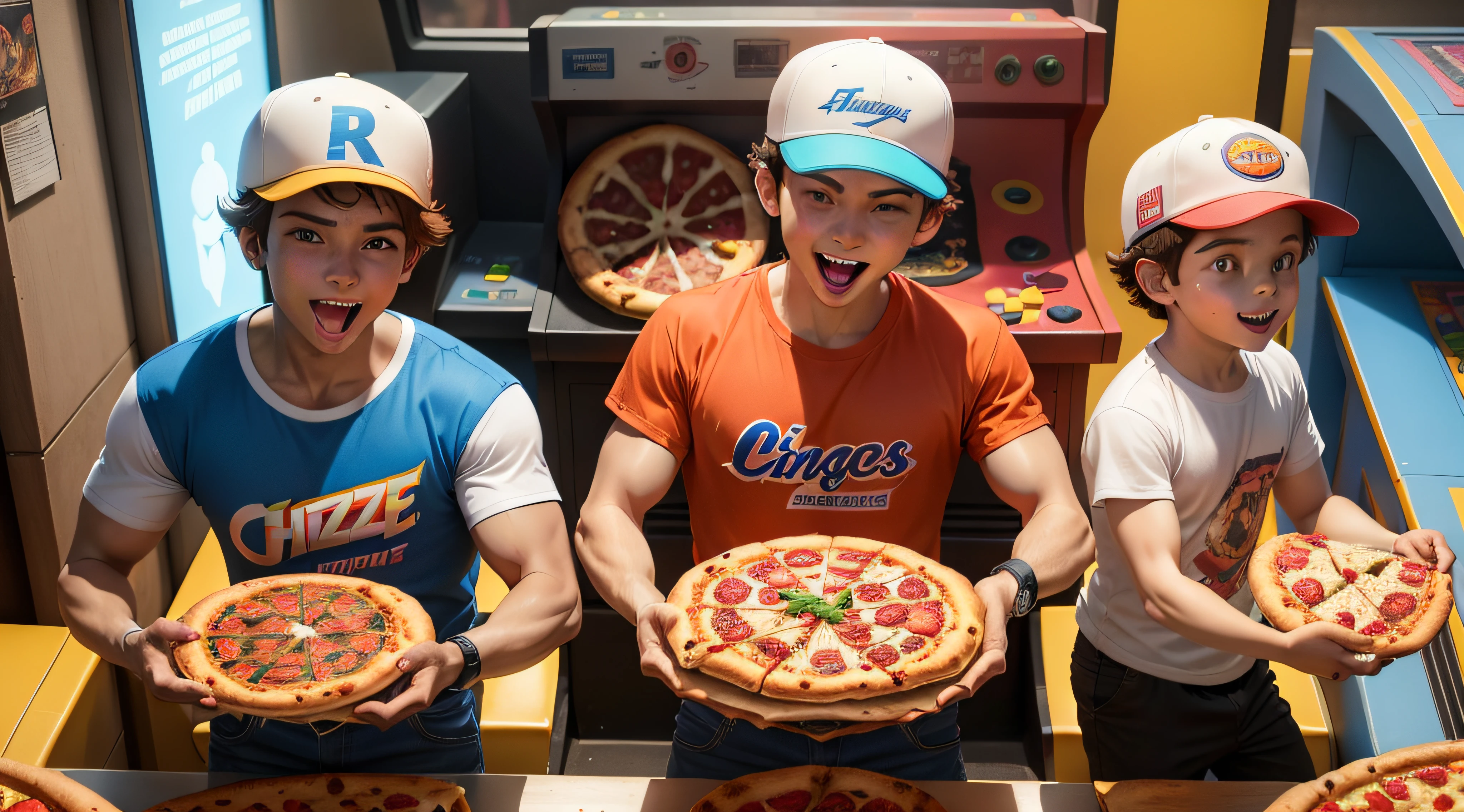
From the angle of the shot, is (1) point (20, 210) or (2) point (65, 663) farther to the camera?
(2) point (65, 663)

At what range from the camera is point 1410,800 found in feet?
6.19

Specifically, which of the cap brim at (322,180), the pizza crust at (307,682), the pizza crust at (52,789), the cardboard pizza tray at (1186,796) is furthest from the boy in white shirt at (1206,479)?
the pizza crust at (52,789)

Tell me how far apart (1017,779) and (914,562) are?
191 cm

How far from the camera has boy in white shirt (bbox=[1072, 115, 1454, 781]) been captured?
2062 millimetres

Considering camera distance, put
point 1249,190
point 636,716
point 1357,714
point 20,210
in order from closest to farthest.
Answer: point 1249,190 < point 20,210 < point 1357,714 < point 636,716

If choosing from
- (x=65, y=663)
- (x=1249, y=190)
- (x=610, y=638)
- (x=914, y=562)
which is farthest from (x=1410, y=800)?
(x=65, y=663)

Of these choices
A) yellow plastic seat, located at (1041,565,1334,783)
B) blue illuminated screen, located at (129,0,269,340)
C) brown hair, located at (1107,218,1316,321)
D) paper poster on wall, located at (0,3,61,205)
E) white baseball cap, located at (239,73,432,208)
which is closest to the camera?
white baseball cap, located at (239,73,432,208)

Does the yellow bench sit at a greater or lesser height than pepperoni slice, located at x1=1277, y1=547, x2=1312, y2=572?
lesser

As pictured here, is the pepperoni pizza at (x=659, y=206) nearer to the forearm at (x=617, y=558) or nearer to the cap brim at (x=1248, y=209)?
the forearm at (x=617, y=558)

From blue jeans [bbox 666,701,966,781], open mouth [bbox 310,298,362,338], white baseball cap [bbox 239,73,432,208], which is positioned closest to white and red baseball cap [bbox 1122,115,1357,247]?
blue jeans [bbox 666,701,966,781]

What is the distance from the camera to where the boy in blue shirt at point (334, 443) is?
198cm

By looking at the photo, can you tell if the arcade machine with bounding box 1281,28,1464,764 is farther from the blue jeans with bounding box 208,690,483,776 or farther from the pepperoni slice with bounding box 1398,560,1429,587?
the blue jeans with bounding box 208,690,483,776

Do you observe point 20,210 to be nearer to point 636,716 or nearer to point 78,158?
point 78,158

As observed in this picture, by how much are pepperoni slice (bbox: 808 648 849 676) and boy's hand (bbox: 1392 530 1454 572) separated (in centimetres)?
106
